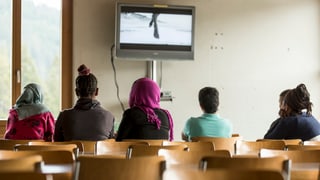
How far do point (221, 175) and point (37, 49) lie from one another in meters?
5.40

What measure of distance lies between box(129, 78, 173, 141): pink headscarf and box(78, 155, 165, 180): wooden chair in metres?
2.22

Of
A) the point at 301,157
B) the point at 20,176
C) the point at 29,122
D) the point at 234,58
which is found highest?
the point at 234,58

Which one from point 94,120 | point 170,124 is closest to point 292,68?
point 170,124

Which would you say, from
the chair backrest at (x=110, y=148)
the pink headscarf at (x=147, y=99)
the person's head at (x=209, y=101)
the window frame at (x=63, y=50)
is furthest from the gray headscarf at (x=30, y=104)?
the chair backrest at (x=110, y=148)

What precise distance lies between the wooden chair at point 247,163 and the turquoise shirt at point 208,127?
96.5 inches

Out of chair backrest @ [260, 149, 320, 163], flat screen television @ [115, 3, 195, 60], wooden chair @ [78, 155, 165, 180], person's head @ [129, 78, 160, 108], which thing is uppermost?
flat screen television @ [115, 3, 195, 60]

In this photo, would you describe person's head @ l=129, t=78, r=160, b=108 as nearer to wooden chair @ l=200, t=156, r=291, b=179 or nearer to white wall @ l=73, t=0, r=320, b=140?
white wall @ l=73, t=0, r=320, b=140

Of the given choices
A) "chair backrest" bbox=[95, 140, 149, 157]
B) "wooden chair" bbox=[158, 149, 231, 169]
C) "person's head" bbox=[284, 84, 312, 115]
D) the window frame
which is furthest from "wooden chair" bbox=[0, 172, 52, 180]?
the window frame

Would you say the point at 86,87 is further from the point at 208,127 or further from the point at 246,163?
the point at 246,163

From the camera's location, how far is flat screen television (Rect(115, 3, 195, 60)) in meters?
6.65

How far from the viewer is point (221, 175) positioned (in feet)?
6.09

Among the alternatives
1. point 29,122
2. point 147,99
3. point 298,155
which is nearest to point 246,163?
point 298,155

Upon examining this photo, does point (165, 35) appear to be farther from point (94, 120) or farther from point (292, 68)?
point (94, 120)

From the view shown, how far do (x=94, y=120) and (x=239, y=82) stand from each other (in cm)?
322
